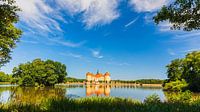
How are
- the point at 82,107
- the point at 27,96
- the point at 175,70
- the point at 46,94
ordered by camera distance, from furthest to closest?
the point at 175,70
the point at 46,94
the point at 27,96
the point at 82,107

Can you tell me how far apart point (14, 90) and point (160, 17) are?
11903mm

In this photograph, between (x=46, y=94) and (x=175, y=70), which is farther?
(x=175, y=70)

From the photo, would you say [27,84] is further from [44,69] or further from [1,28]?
[1,28]

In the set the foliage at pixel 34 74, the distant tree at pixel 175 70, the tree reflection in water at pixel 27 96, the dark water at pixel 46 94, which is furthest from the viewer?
the foliage at pixel 34 74

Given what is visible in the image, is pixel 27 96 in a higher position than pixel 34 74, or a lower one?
lower

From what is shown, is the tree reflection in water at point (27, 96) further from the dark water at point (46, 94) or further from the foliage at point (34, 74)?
the foliage at point (34, 74)

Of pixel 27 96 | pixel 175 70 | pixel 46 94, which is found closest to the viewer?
pixel 27 96

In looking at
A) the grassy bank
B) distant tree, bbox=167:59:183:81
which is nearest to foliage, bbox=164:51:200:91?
distant tree, bbox=167:59:183:81

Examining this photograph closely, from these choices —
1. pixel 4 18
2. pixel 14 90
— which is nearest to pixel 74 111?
pixel 14 90

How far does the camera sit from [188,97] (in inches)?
789

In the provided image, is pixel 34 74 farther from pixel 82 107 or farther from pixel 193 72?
pixel 82 107

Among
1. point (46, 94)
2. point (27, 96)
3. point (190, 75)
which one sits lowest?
point (27, 96)

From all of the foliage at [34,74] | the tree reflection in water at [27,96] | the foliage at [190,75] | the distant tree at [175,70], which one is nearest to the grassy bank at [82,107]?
the tree reflection in water at [27,96]

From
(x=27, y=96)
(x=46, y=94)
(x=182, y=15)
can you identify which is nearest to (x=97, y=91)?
(x=46, y=94)
